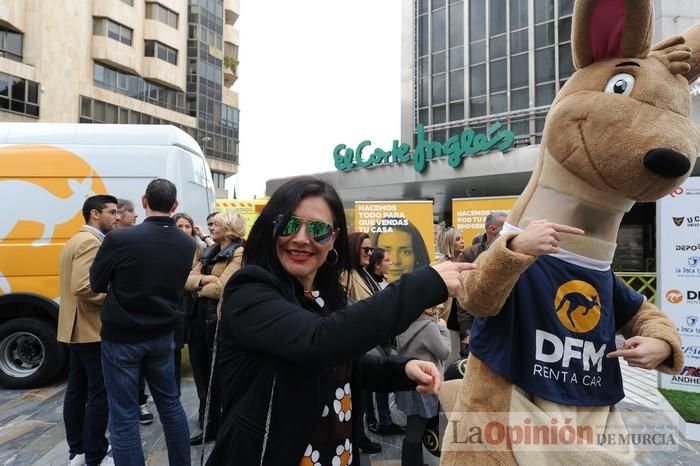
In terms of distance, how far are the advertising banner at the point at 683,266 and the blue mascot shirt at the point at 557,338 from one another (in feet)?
9.52

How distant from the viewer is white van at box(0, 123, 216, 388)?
5301mm

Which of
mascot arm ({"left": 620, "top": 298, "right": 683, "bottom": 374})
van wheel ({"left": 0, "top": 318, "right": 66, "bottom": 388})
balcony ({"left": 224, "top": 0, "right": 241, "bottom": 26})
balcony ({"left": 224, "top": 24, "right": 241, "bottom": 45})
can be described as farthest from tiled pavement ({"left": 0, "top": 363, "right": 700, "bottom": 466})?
balcony ({"left": 224, "top": 0, "right": 241, "bottom": 26})

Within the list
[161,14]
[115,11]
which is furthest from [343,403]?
[161,14]

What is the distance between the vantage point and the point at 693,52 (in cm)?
182

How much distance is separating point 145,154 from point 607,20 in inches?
204

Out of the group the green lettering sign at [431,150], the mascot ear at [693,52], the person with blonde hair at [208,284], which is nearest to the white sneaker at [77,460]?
the person with blonde hair at [208,284]

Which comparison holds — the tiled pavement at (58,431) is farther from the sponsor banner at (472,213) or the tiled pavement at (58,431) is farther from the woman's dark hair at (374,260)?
the sponsor banner at (472,213)

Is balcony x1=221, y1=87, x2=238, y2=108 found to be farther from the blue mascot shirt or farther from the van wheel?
the blue mascot shirt

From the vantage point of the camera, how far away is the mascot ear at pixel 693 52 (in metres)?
1.82

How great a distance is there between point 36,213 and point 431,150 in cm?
1450

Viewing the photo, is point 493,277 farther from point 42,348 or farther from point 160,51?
point 160,51

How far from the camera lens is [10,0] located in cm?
2147

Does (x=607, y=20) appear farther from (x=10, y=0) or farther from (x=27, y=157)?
(x=10, y=0)

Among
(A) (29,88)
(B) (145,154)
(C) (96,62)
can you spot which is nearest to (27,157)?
(B) (145,154)
